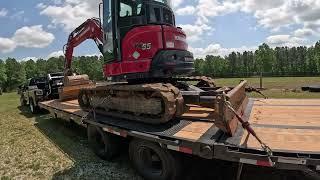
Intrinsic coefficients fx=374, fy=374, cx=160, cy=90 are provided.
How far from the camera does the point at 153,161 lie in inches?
251

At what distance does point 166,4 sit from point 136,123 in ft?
9.68

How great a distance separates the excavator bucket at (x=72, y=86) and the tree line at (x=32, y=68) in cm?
5887

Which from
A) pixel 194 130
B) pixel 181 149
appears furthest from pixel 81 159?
pixel 181 149

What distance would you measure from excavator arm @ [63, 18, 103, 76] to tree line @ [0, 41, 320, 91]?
2439 inches

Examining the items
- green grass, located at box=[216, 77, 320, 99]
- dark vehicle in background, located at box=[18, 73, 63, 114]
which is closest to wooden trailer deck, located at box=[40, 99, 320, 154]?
green grass, located at box=[216, 77, 320, 99]

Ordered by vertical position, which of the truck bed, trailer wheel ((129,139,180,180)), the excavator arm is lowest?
trailer wheel ((129,139,180,180))

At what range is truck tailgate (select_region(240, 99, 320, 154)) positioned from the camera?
15.4ft

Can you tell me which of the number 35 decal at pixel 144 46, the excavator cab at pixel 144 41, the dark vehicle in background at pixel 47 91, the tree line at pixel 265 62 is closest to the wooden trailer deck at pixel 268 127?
the excavator cab at pixel 144 41

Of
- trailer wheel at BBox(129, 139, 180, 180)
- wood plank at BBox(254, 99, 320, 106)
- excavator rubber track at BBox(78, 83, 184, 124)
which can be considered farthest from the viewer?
wood plank at BBox(254, 99, 320, 106)

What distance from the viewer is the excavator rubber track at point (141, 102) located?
6273mm

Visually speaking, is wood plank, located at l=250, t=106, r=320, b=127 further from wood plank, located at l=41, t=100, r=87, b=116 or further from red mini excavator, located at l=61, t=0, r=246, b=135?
wood plank, located at l=41, t=100, r=87, b=116

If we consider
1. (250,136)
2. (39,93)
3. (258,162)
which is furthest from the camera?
(39,93)

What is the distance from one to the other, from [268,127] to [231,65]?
108 meters

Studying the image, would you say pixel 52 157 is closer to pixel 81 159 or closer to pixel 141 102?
pixel 81 159
